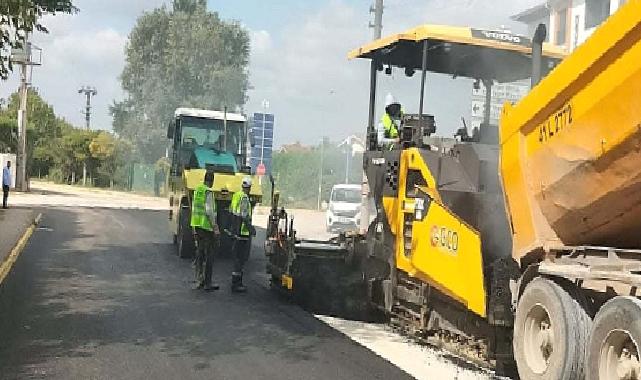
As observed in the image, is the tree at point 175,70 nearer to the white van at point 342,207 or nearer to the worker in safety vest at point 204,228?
the white van at point 342,207

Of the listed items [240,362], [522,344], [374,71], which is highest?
[374,71]

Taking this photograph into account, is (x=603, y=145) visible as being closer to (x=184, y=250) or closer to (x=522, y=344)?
(x=522, y=344)

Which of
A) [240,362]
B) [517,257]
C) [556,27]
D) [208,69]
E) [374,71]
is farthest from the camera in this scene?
[208,69]

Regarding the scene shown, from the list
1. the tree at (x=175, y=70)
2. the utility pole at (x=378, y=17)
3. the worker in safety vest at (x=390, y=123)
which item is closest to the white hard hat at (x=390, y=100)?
the worker in safety vest at (x=390, y=123)

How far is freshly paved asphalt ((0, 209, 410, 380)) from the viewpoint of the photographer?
665cm

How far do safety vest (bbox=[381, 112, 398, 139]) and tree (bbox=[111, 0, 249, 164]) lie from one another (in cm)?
4383

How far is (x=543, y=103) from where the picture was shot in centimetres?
586

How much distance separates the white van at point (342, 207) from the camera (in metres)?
24.0

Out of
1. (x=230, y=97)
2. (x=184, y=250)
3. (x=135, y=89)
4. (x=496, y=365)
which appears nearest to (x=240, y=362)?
(x=496, y=365)

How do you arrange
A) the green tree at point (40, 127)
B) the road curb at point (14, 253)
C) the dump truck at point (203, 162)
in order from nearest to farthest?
the road curb at point (14, 253), the dump truck at point (203, 162), the green tree at point (40, 127)

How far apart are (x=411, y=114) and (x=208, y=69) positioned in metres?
46.3

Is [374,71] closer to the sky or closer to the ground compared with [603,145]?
closer to the sky

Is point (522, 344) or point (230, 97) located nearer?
point (522, 344)

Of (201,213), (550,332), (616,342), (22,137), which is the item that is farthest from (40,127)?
(616,342)
